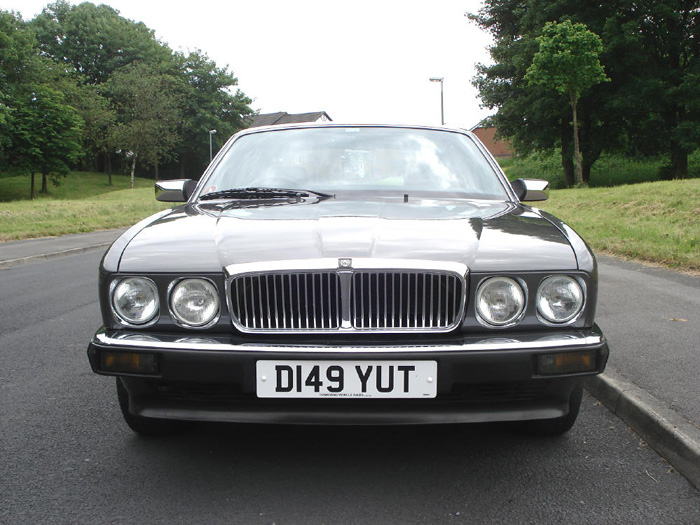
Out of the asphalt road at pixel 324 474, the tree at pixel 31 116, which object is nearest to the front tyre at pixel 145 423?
the asphalt road at pixel 324 474

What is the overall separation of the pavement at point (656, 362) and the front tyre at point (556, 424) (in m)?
0.37

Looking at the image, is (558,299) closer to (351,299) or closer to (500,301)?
(500,301)

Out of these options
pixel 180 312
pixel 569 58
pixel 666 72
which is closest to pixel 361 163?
pixel 180 312

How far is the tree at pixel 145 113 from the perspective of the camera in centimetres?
5350

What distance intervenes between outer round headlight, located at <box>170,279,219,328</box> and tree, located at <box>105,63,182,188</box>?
54.0 metres

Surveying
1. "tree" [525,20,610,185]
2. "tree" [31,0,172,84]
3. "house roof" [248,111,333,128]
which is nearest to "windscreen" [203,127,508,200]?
"tree" [525,20,610,185]

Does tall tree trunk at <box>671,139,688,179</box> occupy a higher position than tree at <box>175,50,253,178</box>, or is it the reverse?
tree at <box>175,50,253,178</box>

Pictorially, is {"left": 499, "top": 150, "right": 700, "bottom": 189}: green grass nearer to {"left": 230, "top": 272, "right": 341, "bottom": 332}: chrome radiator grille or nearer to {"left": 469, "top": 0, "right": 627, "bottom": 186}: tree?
{"left": 469, "top": 0, "right": 627, "bottom": 186}: tree

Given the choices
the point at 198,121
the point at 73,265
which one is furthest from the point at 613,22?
the point at 198,121

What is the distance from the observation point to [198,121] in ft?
207

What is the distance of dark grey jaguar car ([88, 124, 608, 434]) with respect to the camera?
2297 mm

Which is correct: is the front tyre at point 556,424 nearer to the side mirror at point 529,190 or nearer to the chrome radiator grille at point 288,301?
the chrome radiator grille at point 288,301

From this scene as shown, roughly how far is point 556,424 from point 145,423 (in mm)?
1836

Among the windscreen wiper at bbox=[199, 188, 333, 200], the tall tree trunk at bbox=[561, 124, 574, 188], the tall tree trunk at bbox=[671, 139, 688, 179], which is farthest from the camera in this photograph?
the tall tree trunk at bbox=[561, 124, 574, 188]
